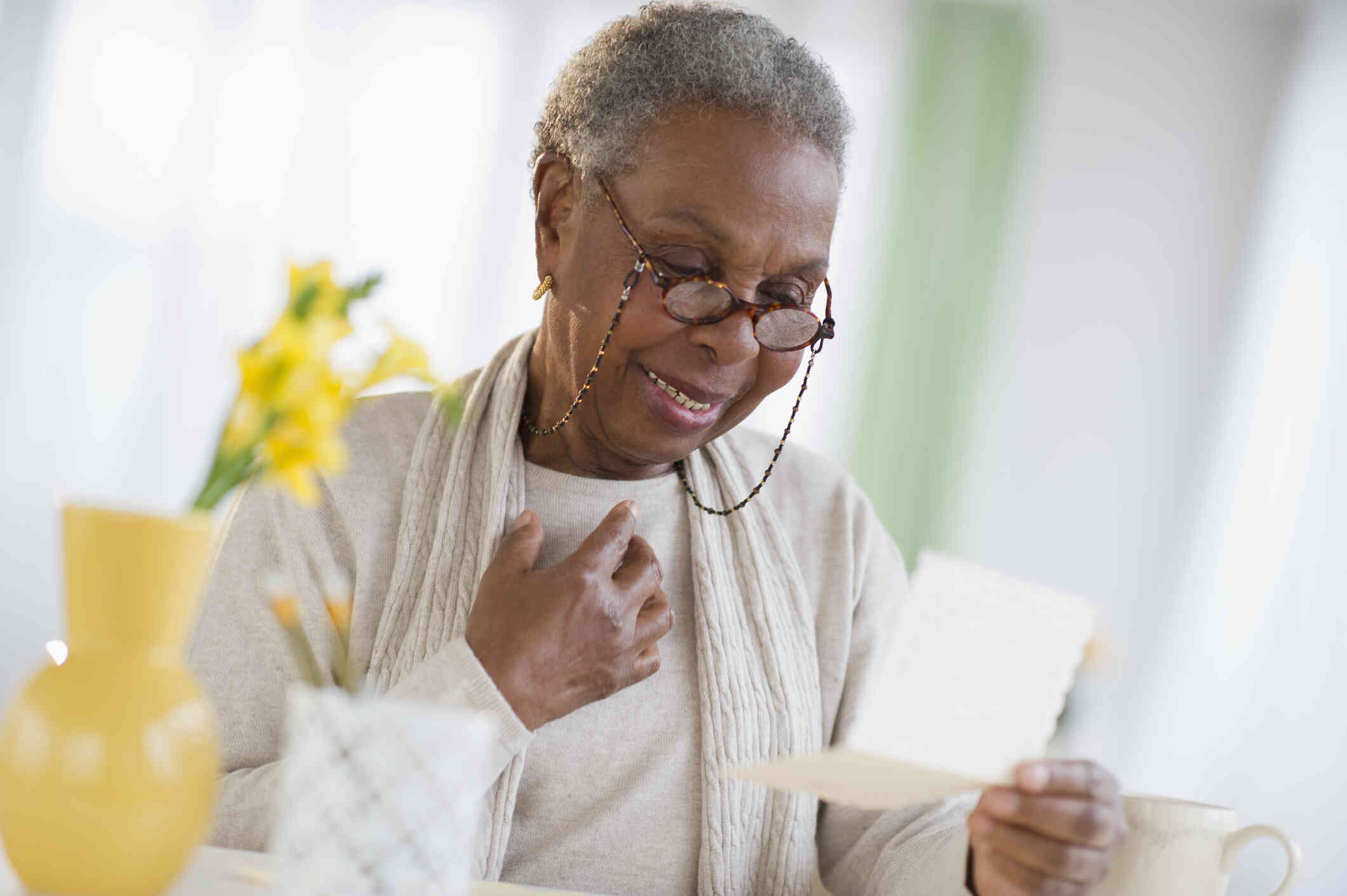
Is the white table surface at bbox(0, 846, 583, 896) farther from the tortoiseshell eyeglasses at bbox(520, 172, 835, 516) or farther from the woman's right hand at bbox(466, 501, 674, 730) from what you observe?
the tortoiseshell eyeglasses at bbox(520, 172, 835, 516)

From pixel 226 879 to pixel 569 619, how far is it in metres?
0.40

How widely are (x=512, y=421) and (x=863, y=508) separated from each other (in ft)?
1.67

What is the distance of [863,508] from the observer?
5.49ft

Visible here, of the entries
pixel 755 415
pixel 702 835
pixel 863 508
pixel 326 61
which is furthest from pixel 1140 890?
pixel 326 61

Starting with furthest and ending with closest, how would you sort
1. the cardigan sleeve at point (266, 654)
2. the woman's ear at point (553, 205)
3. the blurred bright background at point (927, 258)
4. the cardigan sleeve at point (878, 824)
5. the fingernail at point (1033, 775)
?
the blurred bright background at point (927, 258) < the woman's ear at point (553, 205) < the cardigan sleeve at point (878, 824) < the cardigan sleeve at point (266, 654) < the fingernail at point (1033, 775)

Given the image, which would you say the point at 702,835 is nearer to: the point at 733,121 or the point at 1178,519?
the point at 733,121

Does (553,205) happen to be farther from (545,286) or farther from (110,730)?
(110,730)

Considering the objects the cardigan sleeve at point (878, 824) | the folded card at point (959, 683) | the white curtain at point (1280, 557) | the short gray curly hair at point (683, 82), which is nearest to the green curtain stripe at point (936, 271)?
the white curtain at point (1280, 557)

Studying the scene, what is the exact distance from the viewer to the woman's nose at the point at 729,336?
133cm

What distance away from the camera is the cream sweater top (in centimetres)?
123

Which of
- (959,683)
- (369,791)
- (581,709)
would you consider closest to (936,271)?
(581,709)

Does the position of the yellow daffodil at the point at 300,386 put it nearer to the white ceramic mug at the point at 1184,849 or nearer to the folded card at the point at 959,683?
the folded card at the point at 959,683

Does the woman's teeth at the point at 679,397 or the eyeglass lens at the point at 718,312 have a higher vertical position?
the eyeglass lens at the point at 718,312

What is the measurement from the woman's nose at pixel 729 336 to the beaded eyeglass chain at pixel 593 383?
0.09m
